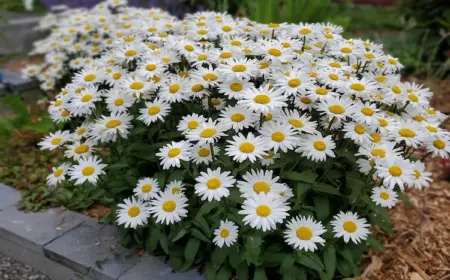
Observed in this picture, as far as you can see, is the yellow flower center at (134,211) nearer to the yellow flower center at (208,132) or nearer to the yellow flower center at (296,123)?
the yellow flower center at (208,132)

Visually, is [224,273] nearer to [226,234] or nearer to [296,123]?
[226,234]

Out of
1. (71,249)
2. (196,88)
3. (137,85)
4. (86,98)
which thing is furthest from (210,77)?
(71,249)

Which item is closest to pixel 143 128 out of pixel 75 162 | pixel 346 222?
pixel 75 162

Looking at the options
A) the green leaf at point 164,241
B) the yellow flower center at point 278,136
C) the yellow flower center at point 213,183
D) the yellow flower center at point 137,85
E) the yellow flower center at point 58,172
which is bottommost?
the green leaf at point 164,241

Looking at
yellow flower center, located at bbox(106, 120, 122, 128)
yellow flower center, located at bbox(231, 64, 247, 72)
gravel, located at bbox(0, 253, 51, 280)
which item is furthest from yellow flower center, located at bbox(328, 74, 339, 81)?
gravel, located at bbox(0, 253, 51, 280)

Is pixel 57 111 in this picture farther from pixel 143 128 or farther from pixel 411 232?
pixel 411 232

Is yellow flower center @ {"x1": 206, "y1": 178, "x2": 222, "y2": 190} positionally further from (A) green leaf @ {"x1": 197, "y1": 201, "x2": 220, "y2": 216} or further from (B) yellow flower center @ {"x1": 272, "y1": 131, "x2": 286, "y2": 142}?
(B) yellow flower center @ {"x1": 272, "y1": 131, "x2": 286, "y2": 142}

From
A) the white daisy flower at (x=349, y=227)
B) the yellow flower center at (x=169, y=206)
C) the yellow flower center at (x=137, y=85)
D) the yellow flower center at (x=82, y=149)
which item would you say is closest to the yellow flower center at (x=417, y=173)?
the white daisy flower at (x=349, y=227)
